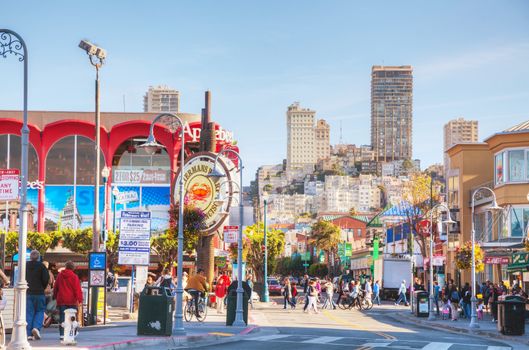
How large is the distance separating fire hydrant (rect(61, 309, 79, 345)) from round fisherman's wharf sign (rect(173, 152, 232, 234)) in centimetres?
4001

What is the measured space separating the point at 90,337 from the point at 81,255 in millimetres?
58029

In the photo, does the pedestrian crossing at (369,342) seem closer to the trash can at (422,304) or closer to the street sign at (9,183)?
the street sign at (9,183)

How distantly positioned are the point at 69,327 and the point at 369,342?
8.96m

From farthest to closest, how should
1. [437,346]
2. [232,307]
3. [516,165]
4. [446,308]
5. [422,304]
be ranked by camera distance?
[516,165] < [446,308] < [422,304] < [232,307] < [437,346]

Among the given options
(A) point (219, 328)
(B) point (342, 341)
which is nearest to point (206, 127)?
(A) point (219, 328)

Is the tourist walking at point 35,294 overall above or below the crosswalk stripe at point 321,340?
above

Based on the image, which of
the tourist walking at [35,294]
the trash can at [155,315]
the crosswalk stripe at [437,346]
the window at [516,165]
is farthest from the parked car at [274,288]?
the tourist walking at [35,294]

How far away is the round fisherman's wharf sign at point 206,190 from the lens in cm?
6066

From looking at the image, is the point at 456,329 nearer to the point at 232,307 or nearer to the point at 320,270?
the point at 232,307

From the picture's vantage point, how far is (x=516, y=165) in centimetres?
6178

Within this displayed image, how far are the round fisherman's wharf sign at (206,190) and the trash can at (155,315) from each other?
120 ft

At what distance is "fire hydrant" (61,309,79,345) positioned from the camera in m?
19.7

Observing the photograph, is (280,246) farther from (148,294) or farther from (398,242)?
(148,294)

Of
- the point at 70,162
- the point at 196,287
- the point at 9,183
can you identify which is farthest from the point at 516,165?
the point at 9,183
